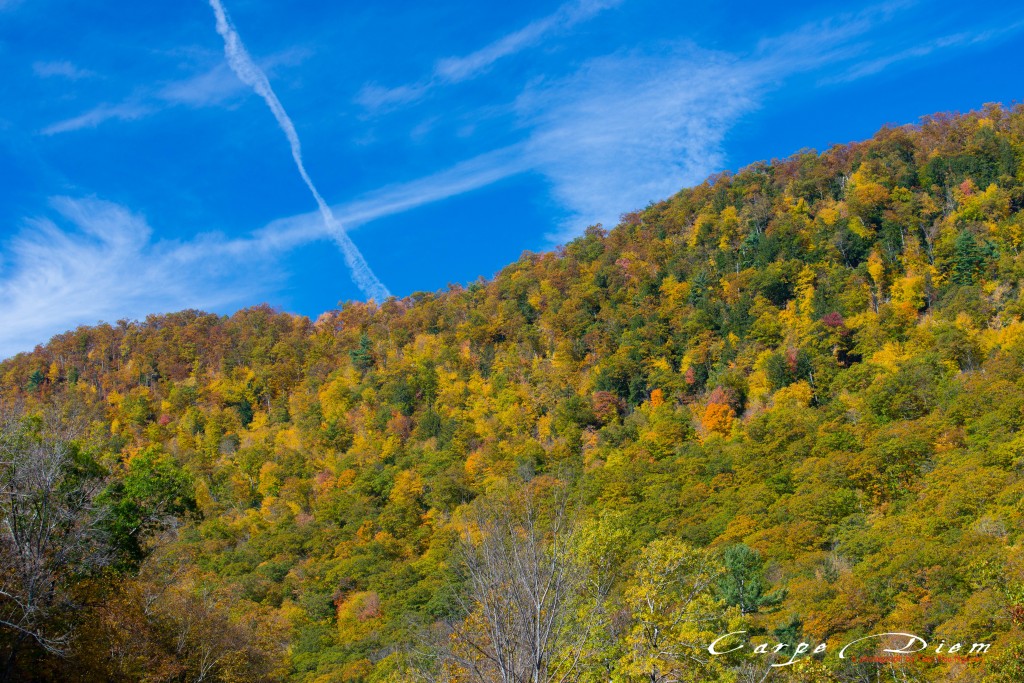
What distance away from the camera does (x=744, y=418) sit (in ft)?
218

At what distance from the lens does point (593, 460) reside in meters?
68.5

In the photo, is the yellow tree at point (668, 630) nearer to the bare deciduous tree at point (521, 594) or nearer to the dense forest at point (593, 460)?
the dense forest at point (593, 460)

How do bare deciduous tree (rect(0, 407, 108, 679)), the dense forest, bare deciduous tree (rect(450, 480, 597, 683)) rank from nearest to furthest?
bare deciduous tree (rect(450, 480, 597, 683))
bare deciduous tree (rect(0, 407, 108, 679))
the dense forest

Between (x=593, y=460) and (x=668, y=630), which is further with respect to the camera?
(x=593, y=460)

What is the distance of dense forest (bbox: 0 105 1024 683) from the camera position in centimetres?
1694

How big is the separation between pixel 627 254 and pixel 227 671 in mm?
82877

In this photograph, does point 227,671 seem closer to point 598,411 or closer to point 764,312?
point 598,411

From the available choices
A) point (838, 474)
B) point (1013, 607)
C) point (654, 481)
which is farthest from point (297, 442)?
point (1013, 607)

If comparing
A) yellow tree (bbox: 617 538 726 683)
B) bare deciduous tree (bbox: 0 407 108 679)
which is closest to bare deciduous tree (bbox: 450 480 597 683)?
yellow tree (bbox: 617 538 726 683)

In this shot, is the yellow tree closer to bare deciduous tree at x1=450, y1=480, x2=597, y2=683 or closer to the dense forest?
the dense forest

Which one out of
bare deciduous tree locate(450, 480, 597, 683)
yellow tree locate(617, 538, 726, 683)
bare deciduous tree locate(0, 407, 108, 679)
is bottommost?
yellow tree locate(617, 538, 726, 683)

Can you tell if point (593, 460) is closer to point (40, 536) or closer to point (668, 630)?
point (668, 630)

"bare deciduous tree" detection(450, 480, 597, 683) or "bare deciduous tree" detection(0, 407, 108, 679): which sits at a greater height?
"bare deciduous tree" detection(0, 407, 108, 679)

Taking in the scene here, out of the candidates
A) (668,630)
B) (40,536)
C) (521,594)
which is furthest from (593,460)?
(521,594)
